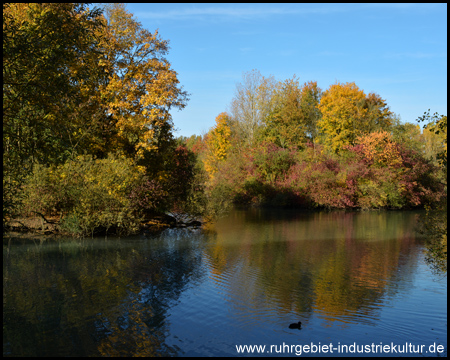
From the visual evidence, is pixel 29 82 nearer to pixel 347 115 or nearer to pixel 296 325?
pixel 296 325

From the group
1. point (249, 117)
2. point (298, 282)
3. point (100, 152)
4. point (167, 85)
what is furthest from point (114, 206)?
point (249, 117)

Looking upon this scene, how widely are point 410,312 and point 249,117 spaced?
38.3 meters

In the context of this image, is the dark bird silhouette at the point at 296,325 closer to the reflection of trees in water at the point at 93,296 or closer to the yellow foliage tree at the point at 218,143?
the reflection of trees in water at the point at 93,296

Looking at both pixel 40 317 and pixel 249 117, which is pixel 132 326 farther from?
pixel 249 117

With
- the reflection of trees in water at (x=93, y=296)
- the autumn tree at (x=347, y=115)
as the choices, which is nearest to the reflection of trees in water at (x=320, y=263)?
the reflection of trees in water at (x=93, y=296)

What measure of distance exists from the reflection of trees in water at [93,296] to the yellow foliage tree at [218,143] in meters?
35.2

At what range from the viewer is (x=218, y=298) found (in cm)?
1038

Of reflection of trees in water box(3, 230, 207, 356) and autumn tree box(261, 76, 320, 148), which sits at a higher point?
autumn tree box(261, 76, 320, 148)

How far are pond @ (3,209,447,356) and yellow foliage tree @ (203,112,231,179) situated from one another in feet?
109

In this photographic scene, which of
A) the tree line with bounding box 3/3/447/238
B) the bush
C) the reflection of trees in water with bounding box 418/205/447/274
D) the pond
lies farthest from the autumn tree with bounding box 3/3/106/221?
the reflection of trees in water with bounding box 418/205/447/274

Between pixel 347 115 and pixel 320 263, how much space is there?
Answer: 28404 millimetres

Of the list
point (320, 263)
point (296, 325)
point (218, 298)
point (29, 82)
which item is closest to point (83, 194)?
point (29, 82)

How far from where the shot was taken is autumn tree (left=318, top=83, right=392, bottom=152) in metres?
39.6

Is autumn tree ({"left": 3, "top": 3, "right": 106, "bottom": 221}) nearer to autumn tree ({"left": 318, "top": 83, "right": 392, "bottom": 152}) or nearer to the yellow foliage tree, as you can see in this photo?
autumn tree ({"left": 318, "top": 83, "right": 392, "bottom": 152})
